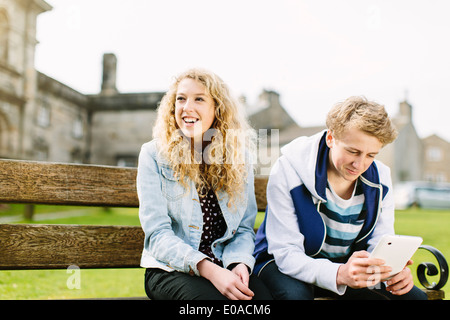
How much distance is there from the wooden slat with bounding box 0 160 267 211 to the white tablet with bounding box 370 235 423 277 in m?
1.39

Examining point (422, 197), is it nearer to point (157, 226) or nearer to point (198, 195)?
point (198, 195)

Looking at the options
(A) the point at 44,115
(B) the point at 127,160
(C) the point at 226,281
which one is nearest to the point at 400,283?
(C) the point at 226,281

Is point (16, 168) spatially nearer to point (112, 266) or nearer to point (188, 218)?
point (112, 266)

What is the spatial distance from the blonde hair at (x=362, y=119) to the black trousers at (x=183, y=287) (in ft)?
2.83

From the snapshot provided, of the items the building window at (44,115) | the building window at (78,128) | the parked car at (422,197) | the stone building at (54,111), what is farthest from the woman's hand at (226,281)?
the building window at (78,128)

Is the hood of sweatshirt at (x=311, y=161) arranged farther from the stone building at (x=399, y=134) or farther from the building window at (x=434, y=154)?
the building window at (x=434, y=154)

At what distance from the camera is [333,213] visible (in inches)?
90.9

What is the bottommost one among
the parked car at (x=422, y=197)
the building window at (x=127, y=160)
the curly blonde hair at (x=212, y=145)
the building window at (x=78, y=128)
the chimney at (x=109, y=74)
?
the parked car at (x=422, y=197)

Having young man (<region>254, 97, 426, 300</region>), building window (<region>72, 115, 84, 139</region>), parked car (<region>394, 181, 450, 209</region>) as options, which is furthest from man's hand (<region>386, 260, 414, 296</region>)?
building window (<region>72, 115, 84, 139</region>)

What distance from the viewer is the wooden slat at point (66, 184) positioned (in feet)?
7.64

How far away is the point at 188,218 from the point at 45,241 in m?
0.82

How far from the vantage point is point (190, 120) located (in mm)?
2301

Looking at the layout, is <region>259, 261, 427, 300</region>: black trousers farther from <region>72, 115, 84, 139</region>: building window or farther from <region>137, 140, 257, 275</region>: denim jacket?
<region>72, 115, 84, 139</region>: building window
